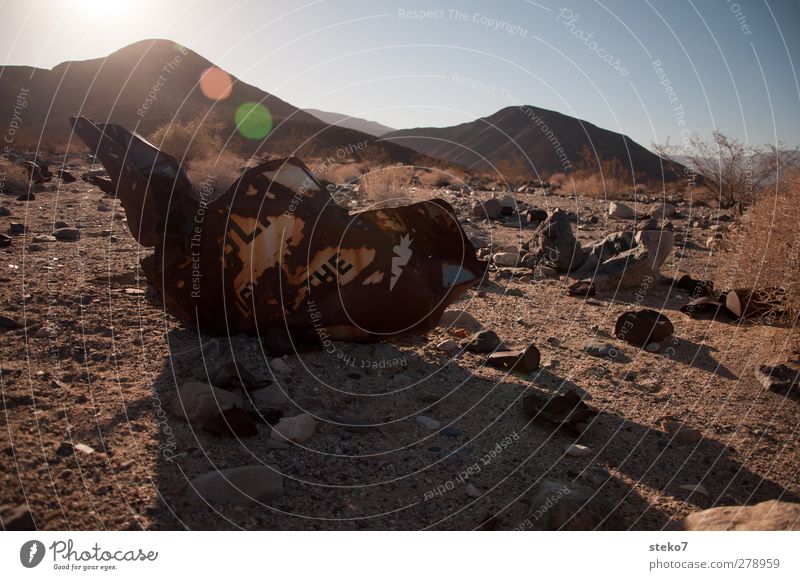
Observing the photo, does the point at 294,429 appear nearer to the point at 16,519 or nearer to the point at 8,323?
the point at 16,519

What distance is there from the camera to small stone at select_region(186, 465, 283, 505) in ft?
11.0

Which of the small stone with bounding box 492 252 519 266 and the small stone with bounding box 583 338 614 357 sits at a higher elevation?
the small stone with bounding box 492 252 519 266

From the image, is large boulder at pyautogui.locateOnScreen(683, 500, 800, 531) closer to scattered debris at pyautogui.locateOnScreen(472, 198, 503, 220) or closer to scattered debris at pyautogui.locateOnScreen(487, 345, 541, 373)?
scattered debris at pyautogui.locateOnScreen(487, 345, 541, 373)

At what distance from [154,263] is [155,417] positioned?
72.8 inches

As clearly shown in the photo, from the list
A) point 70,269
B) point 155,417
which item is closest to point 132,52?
point 70,269

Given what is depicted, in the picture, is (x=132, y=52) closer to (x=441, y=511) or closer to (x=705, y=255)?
(x=705, y=255)

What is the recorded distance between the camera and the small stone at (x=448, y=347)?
5.95 metres

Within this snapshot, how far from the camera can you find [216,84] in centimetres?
5784

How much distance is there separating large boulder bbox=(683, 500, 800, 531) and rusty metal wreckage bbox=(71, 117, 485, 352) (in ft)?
8.81

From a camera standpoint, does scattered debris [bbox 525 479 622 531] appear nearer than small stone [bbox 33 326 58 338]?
Yes

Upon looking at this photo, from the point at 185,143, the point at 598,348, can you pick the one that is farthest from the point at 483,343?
the point at 185,143

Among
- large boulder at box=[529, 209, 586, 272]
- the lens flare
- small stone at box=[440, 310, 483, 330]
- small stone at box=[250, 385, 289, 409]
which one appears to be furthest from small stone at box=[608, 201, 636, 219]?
the lens flare

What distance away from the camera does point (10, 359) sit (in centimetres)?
443

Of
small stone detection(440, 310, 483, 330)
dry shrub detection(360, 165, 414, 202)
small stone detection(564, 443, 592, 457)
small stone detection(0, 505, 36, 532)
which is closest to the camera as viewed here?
small stone detection(0, 505, 36, 532)
